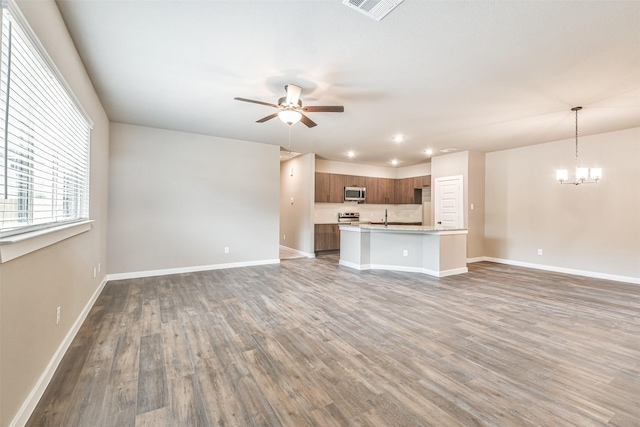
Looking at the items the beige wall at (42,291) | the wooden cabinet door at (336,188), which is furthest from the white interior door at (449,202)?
the beige wall at (42,291)

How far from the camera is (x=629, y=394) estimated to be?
1.93 metres

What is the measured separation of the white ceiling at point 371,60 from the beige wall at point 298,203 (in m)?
2.78

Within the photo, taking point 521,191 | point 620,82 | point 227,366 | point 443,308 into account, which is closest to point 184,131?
point 227,366

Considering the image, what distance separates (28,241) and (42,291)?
531 millimetres

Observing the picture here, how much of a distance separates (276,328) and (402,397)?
1.45m

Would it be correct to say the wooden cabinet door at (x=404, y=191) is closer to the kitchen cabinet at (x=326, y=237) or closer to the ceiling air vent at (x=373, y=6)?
the kitchen cabinet at (x=326, y=237)

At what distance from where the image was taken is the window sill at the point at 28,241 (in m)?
1.38

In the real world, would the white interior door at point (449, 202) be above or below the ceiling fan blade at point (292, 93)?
below

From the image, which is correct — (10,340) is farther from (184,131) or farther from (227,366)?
(184,131)

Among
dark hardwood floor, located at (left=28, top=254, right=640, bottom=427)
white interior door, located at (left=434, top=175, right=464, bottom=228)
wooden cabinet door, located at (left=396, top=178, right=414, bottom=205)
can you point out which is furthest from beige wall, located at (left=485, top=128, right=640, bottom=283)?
wooden cabinet door, located at (left=396, top=178, right=414, bottom=205)

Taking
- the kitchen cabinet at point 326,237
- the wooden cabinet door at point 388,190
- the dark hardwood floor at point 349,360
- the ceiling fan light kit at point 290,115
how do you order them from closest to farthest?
1. the dark hardwood floor at point 349,360
2. the ceiling fan light kit at point 290,115
3. the kitchen cabinet at point 326,237
4. the wooden cabinet door at point 388,190

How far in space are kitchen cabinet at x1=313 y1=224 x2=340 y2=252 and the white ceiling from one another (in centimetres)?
367

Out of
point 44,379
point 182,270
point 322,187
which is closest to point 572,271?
point 322,187

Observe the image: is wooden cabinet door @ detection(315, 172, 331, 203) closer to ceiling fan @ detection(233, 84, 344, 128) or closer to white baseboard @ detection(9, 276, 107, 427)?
ceiling fan @ detection(233, 84, 344, 128)
